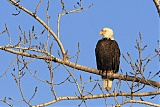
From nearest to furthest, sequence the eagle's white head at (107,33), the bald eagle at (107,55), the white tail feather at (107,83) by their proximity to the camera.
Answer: the white tail feather at (107,83) → the bald eagle at (107,55) → the eagle's white head at (107,33)

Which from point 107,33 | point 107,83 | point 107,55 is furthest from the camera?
point 107,33

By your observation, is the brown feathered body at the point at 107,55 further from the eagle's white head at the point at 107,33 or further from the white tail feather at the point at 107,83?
the eagle's white head at the point at 107,33

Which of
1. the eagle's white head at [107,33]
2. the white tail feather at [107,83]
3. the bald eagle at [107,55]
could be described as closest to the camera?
the white tail feather at [107,83]

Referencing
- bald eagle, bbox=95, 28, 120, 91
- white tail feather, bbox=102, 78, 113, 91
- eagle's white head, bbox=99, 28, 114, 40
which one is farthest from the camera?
eagle's white head, bbox=99, 28, 114, 40

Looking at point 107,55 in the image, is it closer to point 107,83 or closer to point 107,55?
point 107,55

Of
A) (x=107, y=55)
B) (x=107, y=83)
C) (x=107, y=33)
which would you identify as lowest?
(x=107, y=83)

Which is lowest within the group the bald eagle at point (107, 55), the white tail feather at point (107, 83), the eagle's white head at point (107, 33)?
the white tail feather at point (107, 83)

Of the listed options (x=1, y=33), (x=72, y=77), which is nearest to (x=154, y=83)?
(x=72, y=77)

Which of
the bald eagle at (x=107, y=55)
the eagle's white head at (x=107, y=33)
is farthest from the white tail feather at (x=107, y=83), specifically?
the eagle's white head at (x=107, y=33)

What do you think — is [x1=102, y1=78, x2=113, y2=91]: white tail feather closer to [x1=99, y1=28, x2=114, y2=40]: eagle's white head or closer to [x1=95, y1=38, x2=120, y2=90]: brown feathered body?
[x1=95, y1=38, x2=120, y2=90]: brown feathered body

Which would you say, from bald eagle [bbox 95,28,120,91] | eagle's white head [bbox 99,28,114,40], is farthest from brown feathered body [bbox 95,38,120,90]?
eagle's white head [bbox 99,28,114,40]

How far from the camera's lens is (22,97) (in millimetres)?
5008

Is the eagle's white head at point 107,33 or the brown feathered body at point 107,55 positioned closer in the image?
the brown feathered body at point 107,55

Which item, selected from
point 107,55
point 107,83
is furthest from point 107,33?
point 107,83
